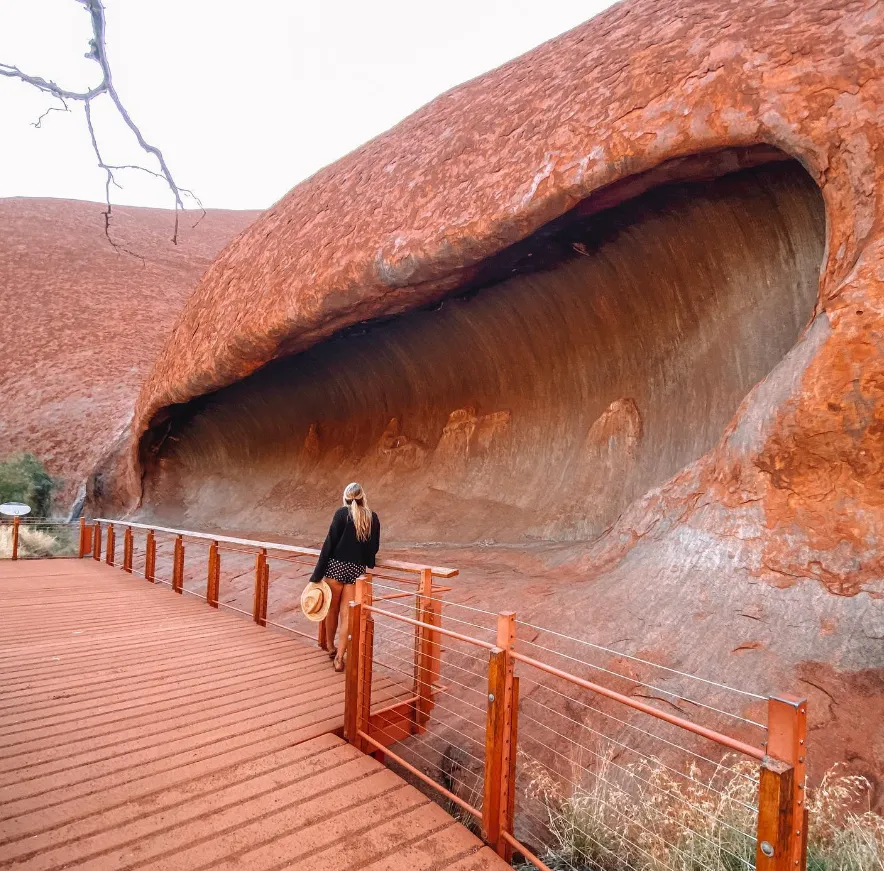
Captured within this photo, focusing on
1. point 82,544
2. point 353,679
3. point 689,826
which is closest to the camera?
point 689,826

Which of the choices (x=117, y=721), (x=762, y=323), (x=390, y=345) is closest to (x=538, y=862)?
(x=117, y=721)

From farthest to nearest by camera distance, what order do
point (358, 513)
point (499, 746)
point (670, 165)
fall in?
point (670, 165)
point (358, 513)
point (499, 746)

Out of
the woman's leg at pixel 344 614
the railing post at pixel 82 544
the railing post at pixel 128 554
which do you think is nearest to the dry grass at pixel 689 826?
the woman's leg at pixel 344 614

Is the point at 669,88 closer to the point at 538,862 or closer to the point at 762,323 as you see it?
the point at 762,323

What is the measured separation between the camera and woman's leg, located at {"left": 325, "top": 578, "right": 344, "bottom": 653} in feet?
15.3

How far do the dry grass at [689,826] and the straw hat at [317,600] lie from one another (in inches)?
73.5

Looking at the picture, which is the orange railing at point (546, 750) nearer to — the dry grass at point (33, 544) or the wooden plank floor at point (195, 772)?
the wooden plank floor at point (195, 772)

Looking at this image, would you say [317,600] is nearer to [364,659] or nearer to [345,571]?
[345,571]

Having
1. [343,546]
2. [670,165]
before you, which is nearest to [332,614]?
[343,546]

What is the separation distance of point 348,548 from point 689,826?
2576 mm

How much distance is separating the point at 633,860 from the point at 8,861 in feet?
8.18

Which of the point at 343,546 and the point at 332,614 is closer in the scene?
the point at 343,546

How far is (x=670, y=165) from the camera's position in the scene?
5.72 metres

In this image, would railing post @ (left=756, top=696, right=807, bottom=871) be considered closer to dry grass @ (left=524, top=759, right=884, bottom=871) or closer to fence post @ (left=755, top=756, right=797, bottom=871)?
fence post @ (left=755, top=756, right=797, bottom=871)
